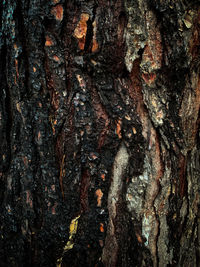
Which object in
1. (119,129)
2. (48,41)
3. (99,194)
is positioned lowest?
(99,194)

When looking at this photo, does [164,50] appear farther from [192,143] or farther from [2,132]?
[2,132]

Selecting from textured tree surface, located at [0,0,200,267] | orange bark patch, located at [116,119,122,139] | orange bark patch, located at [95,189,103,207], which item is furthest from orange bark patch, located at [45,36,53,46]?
orange bark patch, located at [95,189,103,207]

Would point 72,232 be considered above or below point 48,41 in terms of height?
below

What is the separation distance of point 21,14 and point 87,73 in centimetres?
32

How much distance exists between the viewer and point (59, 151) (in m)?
0.78

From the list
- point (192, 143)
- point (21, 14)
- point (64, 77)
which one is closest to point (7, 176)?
point (64, 77)

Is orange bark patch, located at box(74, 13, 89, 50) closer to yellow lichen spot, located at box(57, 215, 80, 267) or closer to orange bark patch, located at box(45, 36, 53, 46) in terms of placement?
orange bark patch, located at box(45, 36, 53, 46)

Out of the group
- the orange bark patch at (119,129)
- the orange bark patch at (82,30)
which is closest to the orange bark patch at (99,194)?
the orange bark patch at (119,129)

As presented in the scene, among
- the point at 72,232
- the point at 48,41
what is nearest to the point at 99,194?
the point at 72,232

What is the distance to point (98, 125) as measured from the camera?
0.75 metres

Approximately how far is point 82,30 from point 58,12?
0.33ft

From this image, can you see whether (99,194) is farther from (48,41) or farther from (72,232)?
(48,41)

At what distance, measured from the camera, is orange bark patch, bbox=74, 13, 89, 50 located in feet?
2.31

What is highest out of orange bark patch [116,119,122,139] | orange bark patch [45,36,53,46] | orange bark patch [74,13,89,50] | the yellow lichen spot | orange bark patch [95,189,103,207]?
orange bark patch [74,13,89,50]
